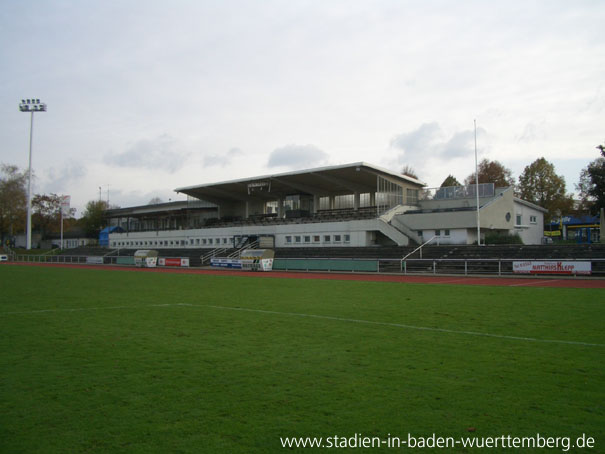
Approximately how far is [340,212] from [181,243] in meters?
26.4

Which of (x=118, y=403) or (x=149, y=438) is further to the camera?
(x=118, y=403)

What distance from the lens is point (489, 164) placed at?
73062 mm

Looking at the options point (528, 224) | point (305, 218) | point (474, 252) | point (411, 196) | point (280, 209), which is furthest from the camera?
point (280, 209)

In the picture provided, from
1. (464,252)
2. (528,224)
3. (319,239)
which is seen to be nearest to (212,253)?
(319,239)

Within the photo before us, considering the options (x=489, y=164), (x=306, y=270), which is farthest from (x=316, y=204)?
(x=489, y=164)

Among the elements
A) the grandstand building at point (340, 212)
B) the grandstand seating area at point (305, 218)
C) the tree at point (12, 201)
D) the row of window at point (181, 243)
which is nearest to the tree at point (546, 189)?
the grandstand building at point (340, 212)

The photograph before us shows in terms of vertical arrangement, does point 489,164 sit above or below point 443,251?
above

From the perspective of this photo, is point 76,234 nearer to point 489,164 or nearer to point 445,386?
point 489,164

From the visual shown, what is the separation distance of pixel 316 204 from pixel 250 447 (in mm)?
54955

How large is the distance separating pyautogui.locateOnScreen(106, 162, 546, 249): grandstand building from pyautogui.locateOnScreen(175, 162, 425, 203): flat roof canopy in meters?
0.11

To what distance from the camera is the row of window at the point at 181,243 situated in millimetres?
63562

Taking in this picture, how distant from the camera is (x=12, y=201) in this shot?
92.0m

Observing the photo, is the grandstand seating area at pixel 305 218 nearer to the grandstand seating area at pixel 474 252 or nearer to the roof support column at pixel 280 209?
the roof support column at pixel 280 209

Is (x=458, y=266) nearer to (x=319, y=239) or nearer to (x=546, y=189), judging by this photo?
(x=319, y=239)
